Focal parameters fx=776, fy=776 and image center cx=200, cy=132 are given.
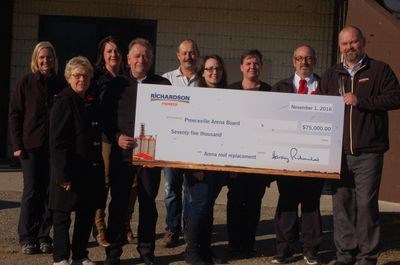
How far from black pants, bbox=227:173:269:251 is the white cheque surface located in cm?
62

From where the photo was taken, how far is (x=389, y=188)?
10906 millimetres

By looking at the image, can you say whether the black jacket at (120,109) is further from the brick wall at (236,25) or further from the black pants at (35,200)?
the brick wall at (236,25)

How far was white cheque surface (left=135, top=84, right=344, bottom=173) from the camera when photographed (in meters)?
7.04

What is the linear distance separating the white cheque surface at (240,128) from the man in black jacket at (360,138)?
0.18 meters

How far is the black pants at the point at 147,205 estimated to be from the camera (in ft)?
23.4

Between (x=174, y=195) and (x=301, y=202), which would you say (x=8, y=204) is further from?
(x=301, y=202)

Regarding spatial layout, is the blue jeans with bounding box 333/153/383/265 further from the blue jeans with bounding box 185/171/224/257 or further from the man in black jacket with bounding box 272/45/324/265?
the blue jeans with bounding box 185/171/224/257

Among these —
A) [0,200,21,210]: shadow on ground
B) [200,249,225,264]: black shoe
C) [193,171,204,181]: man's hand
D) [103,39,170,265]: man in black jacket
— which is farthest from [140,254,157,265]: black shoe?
[0,200,21,210]: shadow on ground

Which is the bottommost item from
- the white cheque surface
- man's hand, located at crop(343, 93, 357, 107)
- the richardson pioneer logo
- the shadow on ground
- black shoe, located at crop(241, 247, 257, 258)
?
black shoe, located at crop(241, 247, 257, 258)

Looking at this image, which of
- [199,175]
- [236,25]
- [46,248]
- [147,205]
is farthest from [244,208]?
[236,25]

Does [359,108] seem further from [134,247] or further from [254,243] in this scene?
[134,247]

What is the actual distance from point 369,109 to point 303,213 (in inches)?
52.0

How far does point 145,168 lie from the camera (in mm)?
7129
